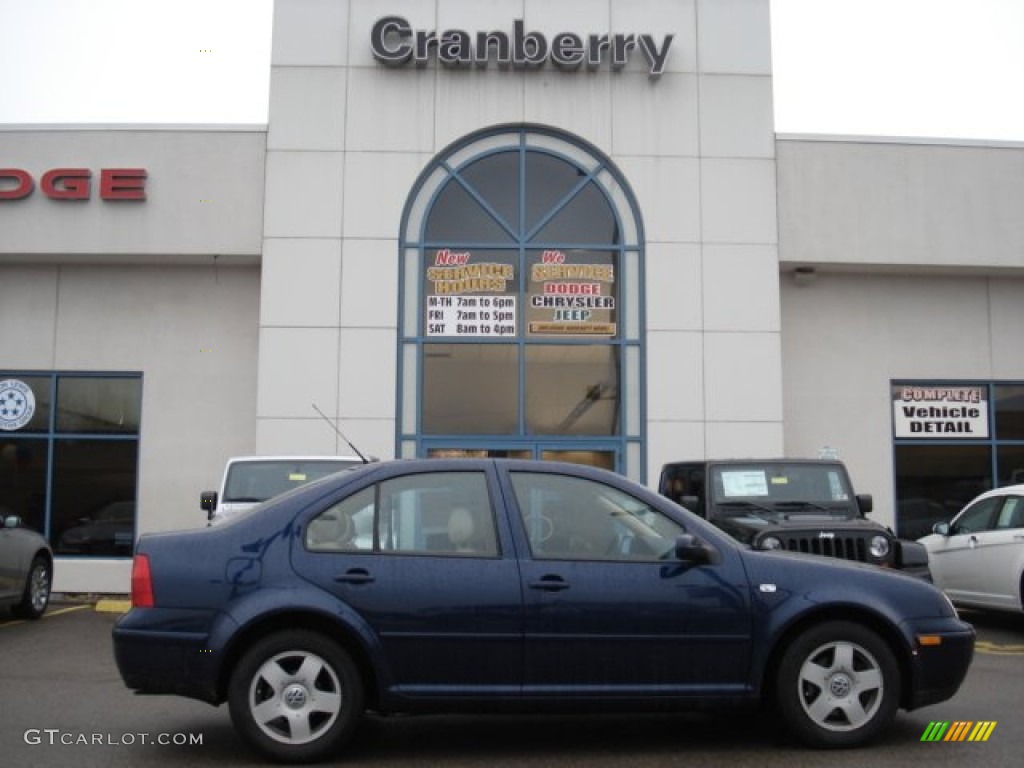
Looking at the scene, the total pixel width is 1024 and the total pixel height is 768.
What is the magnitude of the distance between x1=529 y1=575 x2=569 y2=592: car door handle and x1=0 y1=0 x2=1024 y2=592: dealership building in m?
9.94

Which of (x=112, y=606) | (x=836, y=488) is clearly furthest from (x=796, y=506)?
(x=112, y=606)

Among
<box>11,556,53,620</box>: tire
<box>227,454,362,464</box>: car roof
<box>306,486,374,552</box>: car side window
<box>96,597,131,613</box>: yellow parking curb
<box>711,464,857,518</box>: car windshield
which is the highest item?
<box>227,454,362,464</box>: car roof

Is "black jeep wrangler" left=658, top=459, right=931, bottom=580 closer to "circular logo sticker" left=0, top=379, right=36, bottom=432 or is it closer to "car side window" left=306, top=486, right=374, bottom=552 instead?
"car side window" left=306, top=486, right=374, bottom=552

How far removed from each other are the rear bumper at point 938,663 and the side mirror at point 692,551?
121cm

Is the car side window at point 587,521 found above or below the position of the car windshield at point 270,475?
below

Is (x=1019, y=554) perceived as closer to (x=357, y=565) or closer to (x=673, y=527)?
(x=673, y=527)

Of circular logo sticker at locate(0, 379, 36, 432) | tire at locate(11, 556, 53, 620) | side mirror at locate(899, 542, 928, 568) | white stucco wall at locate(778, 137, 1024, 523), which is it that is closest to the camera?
side mirror at locate(899, 542, 928, 568)

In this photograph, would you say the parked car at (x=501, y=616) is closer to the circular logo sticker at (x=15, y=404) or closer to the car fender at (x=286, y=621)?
the car fender at (x=286, y=621)

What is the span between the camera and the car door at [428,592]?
18.9 ft

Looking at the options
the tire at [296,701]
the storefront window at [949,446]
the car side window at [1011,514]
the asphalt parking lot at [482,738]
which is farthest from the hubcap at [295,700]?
the storefront window at [949,446]

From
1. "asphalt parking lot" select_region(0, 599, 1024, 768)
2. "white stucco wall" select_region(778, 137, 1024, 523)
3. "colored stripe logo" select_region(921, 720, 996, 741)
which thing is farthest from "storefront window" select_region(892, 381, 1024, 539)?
"colored stripe logo" select_region(921, 720, 996, 741)

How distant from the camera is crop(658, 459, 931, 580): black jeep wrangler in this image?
9461 millimetres

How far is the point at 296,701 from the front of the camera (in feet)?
18.8

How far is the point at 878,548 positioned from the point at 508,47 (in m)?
10.0
